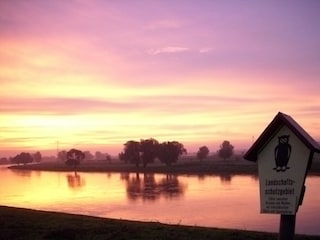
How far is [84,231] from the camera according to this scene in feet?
49.4

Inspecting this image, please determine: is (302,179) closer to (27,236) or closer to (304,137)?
(304,137)

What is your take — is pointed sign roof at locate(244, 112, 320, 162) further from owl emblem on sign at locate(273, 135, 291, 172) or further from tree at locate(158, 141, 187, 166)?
tree at locate(158, 141, 187, 166)

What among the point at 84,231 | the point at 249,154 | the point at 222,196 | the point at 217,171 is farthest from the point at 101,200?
the point at 217,171

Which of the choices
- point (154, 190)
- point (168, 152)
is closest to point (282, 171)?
point (154, 190)

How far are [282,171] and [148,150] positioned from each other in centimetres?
9859

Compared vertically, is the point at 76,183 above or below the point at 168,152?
below

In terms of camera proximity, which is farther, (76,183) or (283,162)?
(76,183)

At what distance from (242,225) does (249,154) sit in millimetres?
18109

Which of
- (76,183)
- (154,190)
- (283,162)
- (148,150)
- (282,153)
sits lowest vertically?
(76,183)

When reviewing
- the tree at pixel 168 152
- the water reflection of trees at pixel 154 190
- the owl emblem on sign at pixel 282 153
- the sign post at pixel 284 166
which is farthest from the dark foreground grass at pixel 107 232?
the tree at pixel 168 152

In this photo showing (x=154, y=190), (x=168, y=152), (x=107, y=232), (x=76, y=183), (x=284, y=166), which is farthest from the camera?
(x=168, y=152)

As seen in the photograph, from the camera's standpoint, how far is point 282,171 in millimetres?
7371

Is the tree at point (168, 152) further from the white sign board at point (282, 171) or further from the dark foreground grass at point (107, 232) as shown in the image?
the white sign board at point (282, 171)

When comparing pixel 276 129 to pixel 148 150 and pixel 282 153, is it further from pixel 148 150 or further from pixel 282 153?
pixel 148 150
